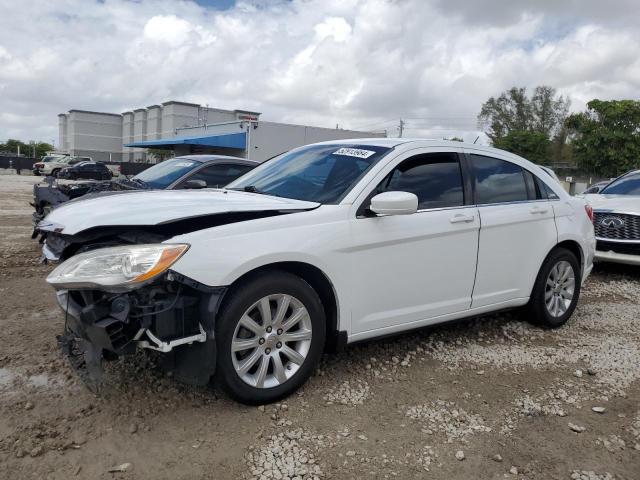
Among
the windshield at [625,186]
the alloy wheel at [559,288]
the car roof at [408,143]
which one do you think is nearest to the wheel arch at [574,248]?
the alloy wheel at [559,288]

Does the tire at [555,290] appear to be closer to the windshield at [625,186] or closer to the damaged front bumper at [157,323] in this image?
the damaged front bumper at [157,323]

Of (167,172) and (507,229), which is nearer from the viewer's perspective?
(507,229)

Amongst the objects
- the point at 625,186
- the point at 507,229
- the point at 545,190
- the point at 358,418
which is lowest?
the point at 358,418

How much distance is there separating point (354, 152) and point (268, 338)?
1.63 m

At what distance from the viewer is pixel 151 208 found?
323 cm

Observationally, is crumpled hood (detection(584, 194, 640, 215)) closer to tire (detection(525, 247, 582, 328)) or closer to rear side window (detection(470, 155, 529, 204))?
tire (detection(525, 247, 582, 328))

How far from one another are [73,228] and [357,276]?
1.77 meters

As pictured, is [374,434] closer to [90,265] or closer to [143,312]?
[143,312]

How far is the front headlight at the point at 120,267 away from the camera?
283 cm

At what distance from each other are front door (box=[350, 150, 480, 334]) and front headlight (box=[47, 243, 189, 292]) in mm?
1230

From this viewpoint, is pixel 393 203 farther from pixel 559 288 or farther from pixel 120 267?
pixel 559 288

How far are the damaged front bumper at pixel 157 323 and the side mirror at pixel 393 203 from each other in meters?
1.14

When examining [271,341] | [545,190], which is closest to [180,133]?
[545,190]

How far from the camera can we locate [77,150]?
3236 inches
